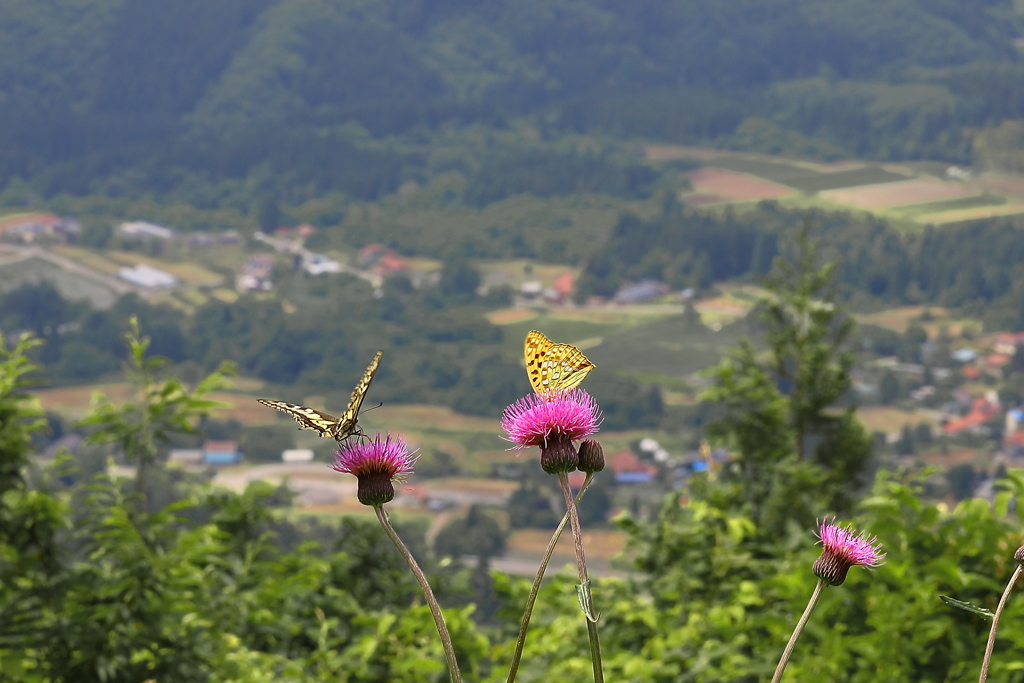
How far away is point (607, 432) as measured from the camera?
4947cm

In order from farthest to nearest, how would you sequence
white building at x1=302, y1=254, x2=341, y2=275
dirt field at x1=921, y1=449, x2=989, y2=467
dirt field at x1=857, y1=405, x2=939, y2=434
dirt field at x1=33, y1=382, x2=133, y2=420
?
white building at x1=302, y1=254, x2=341, y2=275, dirt field at x1=33, y1=382, x2=133, y2=420, dirt field at x1=857, y1=405, x2=939, y2=434, dirt field at x1=921, y1=449, x2=989, y2=467

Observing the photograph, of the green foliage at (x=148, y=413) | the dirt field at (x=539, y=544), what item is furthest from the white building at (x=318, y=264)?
the green foliage at (x=148, y=413)

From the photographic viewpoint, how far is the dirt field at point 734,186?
272ft

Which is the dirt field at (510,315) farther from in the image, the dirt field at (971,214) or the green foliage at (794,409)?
the green foliage at (794,409)

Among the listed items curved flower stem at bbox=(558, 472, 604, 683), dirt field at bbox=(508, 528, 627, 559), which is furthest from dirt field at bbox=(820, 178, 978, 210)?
curved flower stem at bbox=(558, 472, 604, 683)

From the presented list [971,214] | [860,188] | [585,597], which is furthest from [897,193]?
[585,597]

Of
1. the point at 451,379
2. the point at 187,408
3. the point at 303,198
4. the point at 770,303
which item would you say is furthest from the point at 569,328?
the point at 187,408

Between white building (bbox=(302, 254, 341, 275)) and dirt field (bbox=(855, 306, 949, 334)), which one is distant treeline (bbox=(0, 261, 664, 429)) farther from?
dirt field (bbox=(855, 306, 949, 334))

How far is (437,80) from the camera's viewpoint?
373 ft

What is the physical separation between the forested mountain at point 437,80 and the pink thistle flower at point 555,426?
93.8 metres

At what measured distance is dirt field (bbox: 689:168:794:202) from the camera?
83.0 meters

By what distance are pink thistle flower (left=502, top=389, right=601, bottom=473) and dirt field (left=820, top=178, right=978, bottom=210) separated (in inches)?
3125

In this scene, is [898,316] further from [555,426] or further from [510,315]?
[555,426]

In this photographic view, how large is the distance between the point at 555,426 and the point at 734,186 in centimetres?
8926
